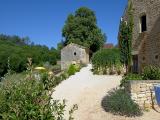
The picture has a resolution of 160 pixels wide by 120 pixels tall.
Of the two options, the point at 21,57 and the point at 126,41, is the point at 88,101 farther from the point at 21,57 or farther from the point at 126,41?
the point at 21,57

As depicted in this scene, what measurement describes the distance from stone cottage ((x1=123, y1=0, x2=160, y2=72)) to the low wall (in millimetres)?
5911

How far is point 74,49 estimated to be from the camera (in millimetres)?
54125

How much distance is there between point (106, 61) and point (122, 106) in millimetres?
16691

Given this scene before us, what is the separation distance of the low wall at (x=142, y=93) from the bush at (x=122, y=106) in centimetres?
43

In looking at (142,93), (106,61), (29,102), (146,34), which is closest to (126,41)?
(146,34)

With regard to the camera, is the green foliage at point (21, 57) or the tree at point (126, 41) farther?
the green foliage at point (21, 57)

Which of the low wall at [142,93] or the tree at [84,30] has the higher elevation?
the tree at [84,30]

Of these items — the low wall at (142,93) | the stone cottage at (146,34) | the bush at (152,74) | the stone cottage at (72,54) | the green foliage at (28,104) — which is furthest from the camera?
the stone cottage at (72,54)

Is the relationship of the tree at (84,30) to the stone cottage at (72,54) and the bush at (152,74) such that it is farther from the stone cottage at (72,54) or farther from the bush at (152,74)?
the bush at (152,74)

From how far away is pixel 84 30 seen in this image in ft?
206

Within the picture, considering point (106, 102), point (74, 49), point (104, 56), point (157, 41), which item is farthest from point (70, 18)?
point (106, 102)

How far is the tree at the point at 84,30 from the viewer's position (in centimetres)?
6288

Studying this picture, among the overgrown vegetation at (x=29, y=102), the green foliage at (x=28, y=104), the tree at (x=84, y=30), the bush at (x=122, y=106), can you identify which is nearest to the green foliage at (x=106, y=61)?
the bush at (x=122, y=106)

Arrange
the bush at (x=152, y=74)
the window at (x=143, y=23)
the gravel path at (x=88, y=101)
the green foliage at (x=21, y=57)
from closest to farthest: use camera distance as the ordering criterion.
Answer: the gravel path at (x=88, y=101) < the bush at (x=152, y=74) < the window at (x=143, y=23) < the green foliage at (x=21, y=57)
